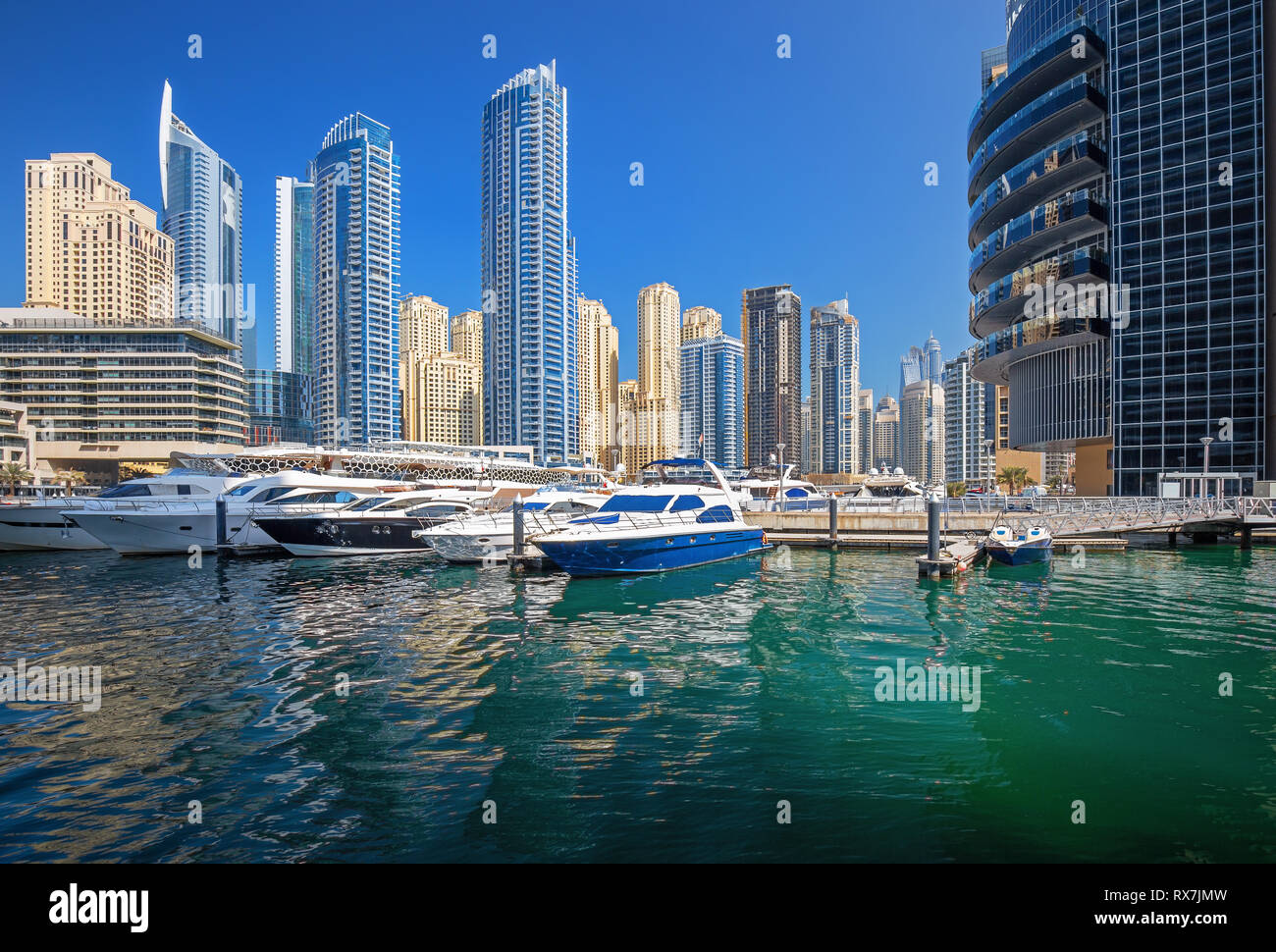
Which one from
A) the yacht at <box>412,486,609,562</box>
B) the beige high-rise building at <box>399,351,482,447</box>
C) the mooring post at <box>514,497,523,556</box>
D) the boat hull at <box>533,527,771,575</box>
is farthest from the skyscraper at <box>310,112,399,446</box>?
the boat hull at <box>533,527,771,575</box>

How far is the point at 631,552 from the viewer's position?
25812 millimetres

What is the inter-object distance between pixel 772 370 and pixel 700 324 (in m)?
30.8

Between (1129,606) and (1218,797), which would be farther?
(1129,606)

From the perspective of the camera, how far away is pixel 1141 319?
50.4 m

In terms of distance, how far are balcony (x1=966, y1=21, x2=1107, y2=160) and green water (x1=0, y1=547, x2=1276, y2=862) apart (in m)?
52.3

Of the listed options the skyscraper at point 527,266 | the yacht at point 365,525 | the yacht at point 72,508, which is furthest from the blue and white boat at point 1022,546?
the skyscraper at point 527,266

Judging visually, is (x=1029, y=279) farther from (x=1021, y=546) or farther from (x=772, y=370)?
(x=772, y=370)

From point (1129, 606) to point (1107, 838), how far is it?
1590 cm

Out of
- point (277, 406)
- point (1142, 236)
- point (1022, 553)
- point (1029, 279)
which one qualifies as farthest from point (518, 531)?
point (277, 406)

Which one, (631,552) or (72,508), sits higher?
(72,508)

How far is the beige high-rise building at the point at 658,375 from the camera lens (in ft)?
545

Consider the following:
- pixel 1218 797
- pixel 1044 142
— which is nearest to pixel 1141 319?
pixel 1044 142
